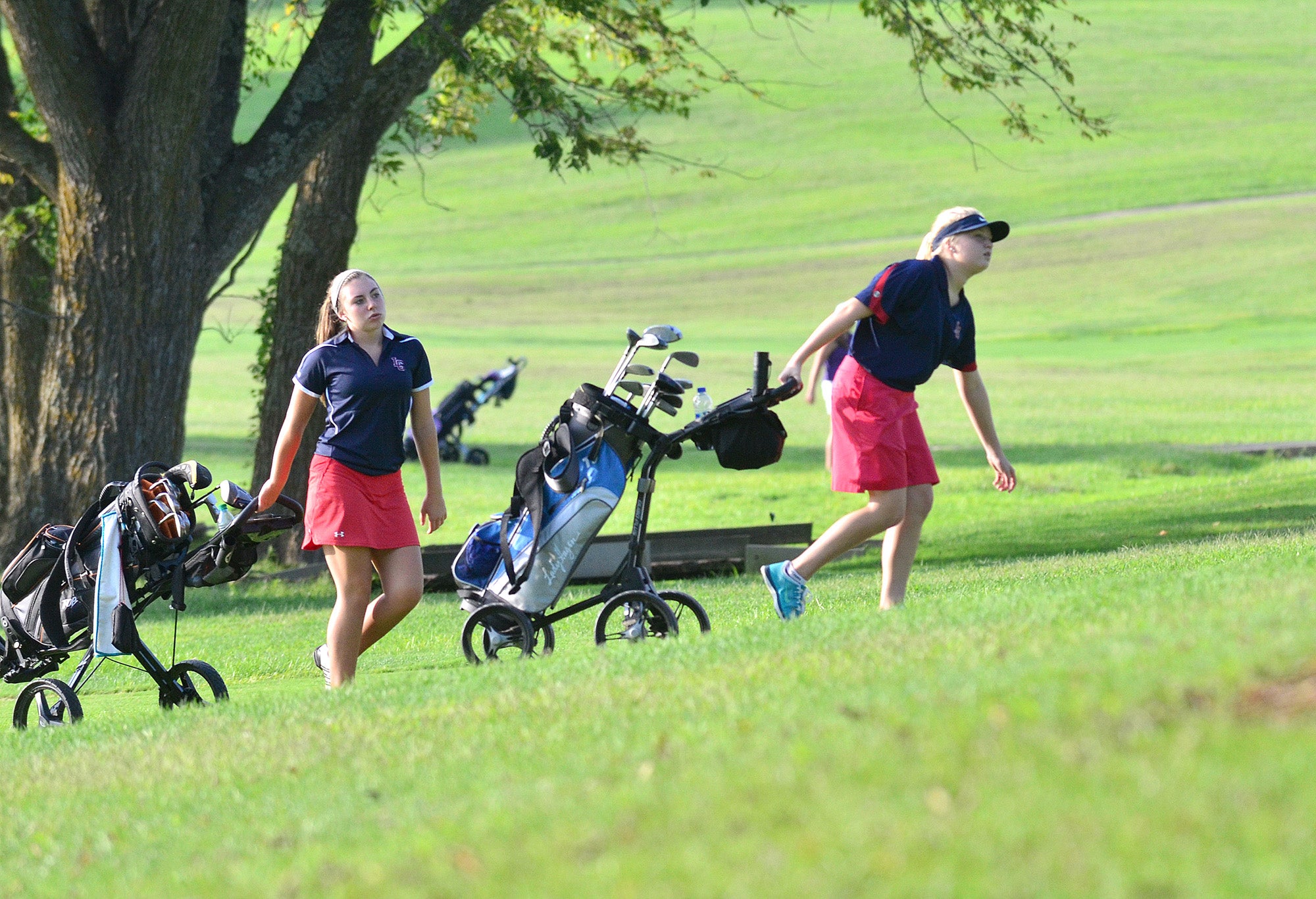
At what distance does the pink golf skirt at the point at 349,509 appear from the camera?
727 cm

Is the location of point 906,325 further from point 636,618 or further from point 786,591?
point 636,618

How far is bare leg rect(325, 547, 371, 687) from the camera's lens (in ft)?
24.2

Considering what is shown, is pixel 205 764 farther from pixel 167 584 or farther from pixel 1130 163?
pixel 1130 163

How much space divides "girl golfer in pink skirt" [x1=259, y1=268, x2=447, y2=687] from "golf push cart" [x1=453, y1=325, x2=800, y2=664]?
0.52m

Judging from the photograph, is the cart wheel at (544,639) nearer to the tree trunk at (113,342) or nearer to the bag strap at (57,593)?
the bag strap at (57,593)

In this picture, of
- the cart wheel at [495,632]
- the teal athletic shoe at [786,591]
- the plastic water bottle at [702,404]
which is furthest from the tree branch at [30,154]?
the teal athletic shoe at [786,591]

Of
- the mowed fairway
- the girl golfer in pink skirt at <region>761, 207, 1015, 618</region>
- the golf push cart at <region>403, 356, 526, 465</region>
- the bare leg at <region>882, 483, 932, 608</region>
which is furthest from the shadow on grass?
the golf push cart at <region>403, 356, 526, 465</region>

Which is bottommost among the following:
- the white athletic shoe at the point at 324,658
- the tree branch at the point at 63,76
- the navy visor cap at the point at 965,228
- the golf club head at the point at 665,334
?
the white athletic shoe at the point at 324,658

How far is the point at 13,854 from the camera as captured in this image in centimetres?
538

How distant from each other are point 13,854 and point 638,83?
41.7ft

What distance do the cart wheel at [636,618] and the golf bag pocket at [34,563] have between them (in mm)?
2575

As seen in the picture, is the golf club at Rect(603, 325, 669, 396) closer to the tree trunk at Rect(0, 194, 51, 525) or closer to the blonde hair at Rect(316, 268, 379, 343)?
the blonde hair at Rect(316, 268, 379, 343)

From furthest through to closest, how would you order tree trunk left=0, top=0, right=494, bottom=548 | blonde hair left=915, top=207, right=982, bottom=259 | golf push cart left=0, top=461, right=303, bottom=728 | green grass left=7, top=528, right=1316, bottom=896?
tree trunk left=0, top=0, right=494, bottom=548, blonde hair left=915, top=207, right=982, bottom=259, golf push cart left=0, top=461, right=303, bottom=728, green grass left=7, top=528, right=1316, bottom=896

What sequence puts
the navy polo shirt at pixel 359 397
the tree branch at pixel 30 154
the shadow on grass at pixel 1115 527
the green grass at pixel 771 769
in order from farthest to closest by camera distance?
the shadow on grass at pixel 1115 527 → the tree branch at pixel 30 154 → the navy polo shirt at pixel 359 397 → the green grass at pixel 771 769
